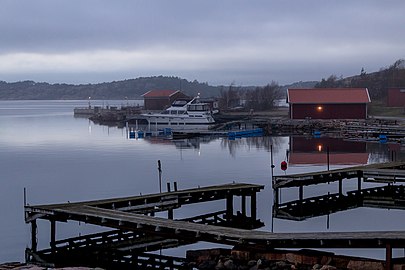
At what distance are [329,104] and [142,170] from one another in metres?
37.2

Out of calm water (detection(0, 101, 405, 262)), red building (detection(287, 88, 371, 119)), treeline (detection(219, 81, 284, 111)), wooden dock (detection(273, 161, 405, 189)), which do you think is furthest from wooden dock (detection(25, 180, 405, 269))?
treeline (detection(219, 81, 284, 111))

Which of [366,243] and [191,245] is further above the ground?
[366,243]

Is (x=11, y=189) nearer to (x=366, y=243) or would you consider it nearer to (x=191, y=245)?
(x=191, y=245)

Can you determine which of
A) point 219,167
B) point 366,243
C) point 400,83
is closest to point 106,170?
point 219,167

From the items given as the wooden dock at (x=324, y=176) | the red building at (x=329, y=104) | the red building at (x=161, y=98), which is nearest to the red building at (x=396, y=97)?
the red building at (x=329, y=104)

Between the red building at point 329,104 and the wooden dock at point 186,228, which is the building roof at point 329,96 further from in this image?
the wooden dock at point 186,228

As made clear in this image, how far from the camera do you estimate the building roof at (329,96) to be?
71062 mm

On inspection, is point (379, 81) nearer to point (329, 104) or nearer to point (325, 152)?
point (329, 104)

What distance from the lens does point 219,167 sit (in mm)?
40312

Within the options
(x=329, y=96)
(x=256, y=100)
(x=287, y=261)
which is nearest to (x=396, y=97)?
(x=329, y=96)

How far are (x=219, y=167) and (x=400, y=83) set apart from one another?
80.5 m

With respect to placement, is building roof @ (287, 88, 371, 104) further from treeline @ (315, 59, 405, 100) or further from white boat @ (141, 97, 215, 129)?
treeline @ (315, 59, 405, 100)

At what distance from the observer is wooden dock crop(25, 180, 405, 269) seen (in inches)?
563

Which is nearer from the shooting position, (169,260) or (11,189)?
(169,260)
